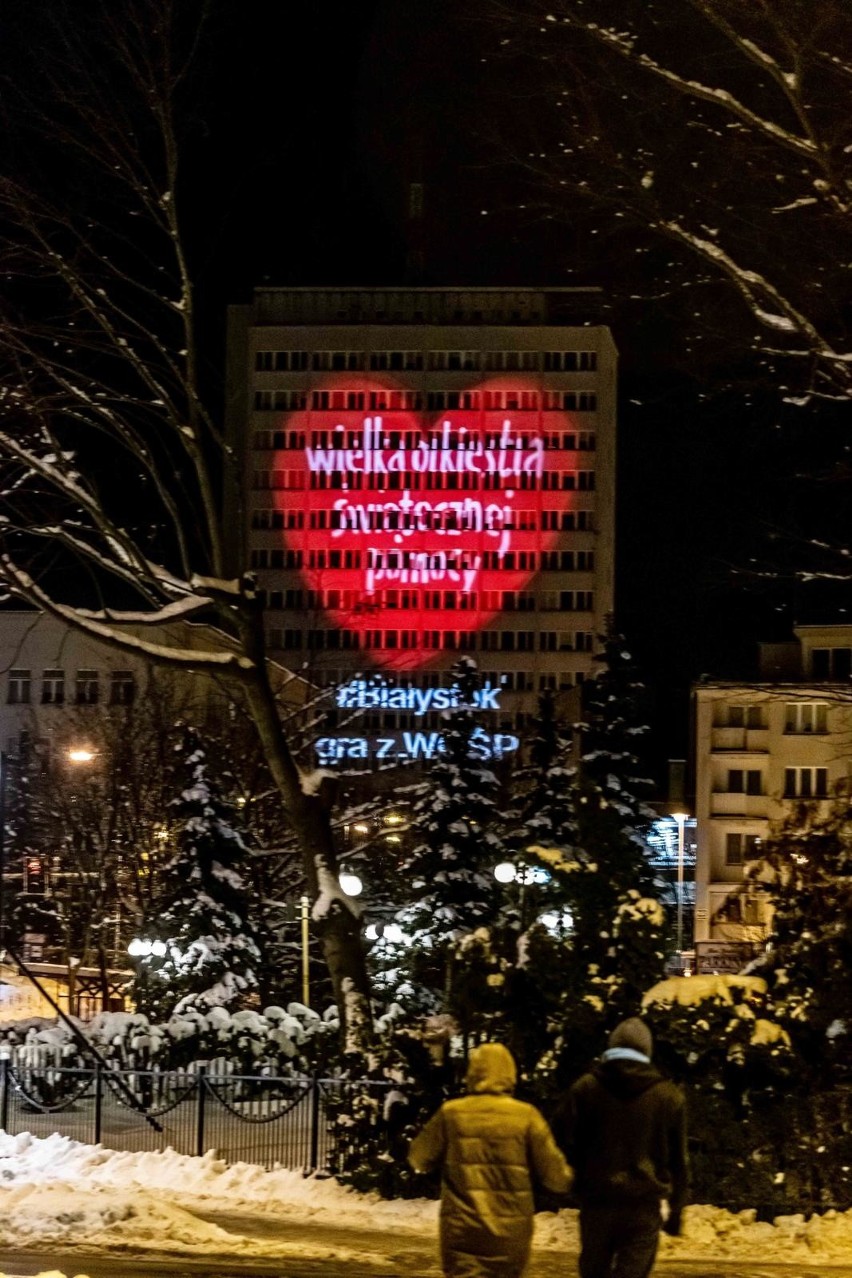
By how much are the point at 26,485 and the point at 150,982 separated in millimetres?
15758

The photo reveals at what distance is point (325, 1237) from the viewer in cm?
1499

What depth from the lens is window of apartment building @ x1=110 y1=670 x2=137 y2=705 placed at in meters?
55.8

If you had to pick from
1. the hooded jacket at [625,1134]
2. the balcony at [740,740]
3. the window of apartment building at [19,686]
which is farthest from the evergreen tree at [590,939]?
the window of apartment building at [19,686]

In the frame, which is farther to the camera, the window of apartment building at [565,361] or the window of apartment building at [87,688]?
the window of apartment building at [565,361]

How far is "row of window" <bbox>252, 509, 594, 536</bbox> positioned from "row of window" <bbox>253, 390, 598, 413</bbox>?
317 inches

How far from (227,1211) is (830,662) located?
6273cm

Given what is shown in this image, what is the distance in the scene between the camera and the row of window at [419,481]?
145m

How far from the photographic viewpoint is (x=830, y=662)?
75812mm

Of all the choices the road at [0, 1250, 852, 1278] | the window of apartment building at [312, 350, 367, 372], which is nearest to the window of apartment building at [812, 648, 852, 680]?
the road at [0, 1250, 852, 1278]

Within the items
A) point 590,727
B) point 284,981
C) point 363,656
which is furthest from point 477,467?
Result: point 284,981

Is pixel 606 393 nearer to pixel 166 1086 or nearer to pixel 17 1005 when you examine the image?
pixel 17 1005

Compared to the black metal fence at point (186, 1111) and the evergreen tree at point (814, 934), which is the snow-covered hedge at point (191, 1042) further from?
the evergreen tree at point (814, 934)

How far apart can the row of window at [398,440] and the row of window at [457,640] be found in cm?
1478

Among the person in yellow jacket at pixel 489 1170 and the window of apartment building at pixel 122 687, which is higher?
the window of apartment building at pixel 122 687
